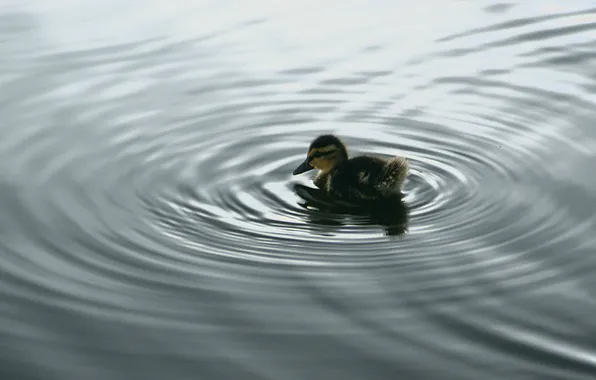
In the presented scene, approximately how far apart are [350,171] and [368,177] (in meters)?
0.11

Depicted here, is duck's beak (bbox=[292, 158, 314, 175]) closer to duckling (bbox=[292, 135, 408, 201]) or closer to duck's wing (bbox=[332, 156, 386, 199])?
duckling (bbox=[292, 135, 408, 201])

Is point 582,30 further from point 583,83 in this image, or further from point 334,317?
point 334,317

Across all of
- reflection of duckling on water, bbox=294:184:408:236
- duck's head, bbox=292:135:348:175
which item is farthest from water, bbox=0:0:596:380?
duck's head, bbox=292:135:348:175

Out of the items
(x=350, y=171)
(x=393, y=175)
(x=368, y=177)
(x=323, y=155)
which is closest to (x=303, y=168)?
(x=323, y=155)

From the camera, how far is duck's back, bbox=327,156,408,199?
17.8ft

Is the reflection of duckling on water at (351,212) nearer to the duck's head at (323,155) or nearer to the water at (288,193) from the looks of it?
the water at (288,193)

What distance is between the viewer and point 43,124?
20.8 feet

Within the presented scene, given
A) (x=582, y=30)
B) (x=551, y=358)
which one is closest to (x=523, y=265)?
(x=551, y=358)

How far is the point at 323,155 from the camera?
→ 18.8 feet

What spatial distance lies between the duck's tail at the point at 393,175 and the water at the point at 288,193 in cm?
11

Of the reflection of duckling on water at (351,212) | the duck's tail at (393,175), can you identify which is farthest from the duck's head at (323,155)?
the duck's tail at (393,175)

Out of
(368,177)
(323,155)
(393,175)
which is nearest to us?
(393,175)

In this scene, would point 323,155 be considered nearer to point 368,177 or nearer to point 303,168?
point 303,168

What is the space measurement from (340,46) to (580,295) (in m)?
3.73
